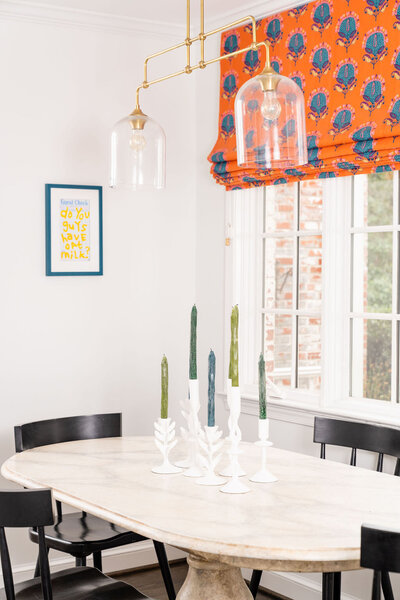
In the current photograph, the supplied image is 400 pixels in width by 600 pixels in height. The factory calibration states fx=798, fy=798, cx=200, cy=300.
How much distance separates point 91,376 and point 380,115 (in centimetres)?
196

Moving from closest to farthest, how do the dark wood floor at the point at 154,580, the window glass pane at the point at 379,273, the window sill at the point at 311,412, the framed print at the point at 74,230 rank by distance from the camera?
the window sill at the point at 311,412 → the dark wood floor at the point at 154,580 → the framed print at the point at 74,230 → the window glass pane at the point at 379,273

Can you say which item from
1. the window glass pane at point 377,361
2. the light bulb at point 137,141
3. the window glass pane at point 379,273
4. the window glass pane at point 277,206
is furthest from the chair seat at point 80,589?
the window glass pane at point 379,273

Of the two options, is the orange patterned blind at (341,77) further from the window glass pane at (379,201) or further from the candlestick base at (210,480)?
the window glass pane at (379,201)

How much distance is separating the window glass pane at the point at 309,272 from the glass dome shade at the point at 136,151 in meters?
1.29

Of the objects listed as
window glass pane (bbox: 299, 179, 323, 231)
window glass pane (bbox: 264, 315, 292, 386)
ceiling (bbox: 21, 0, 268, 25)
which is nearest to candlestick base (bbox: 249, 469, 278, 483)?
window glass pane (bbox: 264, 315, 292, 386)

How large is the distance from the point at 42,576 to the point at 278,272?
2350 millimetres

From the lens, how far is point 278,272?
4.26m

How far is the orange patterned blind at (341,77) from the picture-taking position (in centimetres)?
323

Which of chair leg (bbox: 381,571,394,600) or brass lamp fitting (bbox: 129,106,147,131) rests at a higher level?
brass lamp fitting (bbox: 129,106,147,131)

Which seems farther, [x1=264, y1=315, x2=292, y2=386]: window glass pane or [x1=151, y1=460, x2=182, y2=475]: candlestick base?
[x1=264, y1=315, x2=292, y2=386]: window glass pane

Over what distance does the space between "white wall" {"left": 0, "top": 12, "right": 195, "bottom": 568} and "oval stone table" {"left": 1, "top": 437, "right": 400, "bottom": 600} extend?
0.97 metres

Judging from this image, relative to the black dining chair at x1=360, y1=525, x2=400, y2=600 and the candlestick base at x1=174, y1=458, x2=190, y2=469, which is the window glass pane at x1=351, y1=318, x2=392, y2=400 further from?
the black dining chair at x1=360, y1=525, x2=400, y2=600

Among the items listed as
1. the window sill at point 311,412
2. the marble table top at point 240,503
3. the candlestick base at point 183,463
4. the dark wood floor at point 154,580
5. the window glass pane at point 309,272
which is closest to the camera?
the marble table top at point 240,503

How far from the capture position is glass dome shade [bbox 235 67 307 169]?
236 cm
